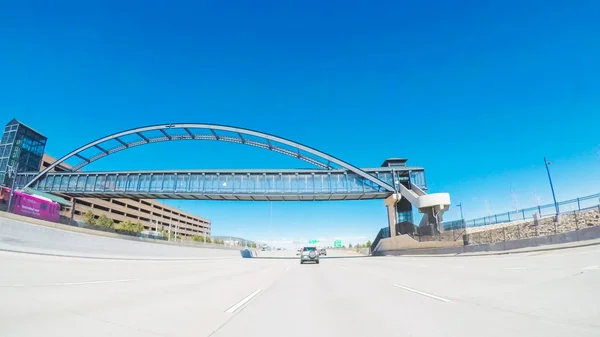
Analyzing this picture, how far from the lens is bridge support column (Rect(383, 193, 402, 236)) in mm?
46312

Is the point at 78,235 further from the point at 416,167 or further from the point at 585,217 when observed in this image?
the point at 416,167

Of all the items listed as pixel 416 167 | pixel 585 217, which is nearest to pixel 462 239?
pixel 585 217

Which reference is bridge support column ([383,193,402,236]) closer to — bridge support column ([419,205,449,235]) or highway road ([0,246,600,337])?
bridge support column ([419,205,449,235])

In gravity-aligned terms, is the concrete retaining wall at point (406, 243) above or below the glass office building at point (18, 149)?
below

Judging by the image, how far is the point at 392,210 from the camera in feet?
158

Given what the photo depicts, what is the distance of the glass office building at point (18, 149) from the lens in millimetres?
61219

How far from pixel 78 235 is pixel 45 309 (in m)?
23.3

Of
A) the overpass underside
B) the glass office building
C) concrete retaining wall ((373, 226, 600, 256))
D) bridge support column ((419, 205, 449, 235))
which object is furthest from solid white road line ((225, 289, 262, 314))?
the glass office building

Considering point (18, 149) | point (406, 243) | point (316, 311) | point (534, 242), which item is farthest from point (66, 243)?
point (18, 149)

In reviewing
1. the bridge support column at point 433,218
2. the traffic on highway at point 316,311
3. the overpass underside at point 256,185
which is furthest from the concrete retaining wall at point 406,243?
the traffic on highway at point 316,311

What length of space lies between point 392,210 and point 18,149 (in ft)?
240

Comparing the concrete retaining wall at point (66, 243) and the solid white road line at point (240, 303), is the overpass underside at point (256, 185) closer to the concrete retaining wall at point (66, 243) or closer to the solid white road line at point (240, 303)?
the concrete retaining wall at point (66, 243)

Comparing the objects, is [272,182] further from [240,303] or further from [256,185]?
[240,303]

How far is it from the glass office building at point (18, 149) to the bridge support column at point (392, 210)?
229ft
